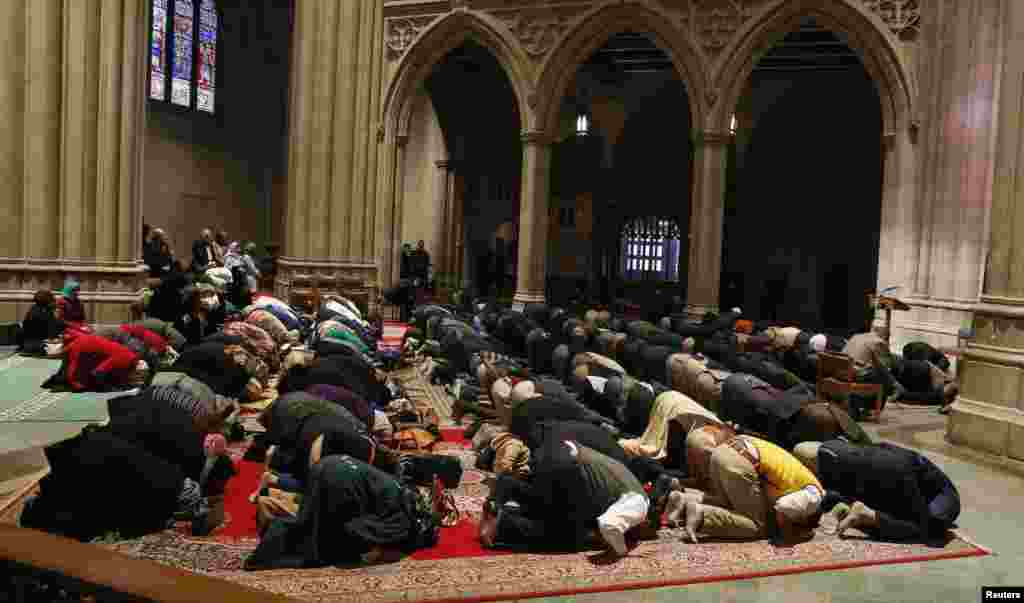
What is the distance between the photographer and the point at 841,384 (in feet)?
28.6

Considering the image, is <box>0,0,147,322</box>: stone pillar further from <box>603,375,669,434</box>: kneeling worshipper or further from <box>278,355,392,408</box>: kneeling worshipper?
<box>603,375,669,434</box>: kneeling worshipper

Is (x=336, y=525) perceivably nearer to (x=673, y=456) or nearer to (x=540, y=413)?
(x=540, y=413)

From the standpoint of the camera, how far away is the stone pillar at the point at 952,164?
1138cm

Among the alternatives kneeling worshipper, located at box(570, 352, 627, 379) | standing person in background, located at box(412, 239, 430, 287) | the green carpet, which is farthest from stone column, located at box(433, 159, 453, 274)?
kneeling worshipper, located at box(570, 352, 627, 379)

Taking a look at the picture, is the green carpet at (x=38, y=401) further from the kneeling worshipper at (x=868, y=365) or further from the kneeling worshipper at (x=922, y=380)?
the kneeling worshipper at (x=922, y=380)

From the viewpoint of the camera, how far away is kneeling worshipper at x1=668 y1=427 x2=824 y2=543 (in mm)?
5008

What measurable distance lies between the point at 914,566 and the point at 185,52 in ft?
68.2

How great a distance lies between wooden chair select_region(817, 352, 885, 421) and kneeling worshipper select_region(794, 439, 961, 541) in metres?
3.45

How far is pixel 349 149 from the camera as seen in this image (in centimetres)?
1597

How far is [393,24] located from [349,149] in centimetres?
282

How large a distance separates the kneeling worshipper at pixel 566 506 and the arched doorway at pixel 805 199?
656 inches

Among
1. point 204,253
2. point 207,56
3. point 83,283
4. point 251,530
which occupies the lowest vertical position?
point 251,530

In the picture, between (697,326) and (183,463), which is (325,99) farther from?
(183,463)

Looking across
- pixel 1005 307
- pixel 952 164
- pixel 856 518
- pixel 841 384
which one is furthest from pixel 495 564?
pixel 952 164
